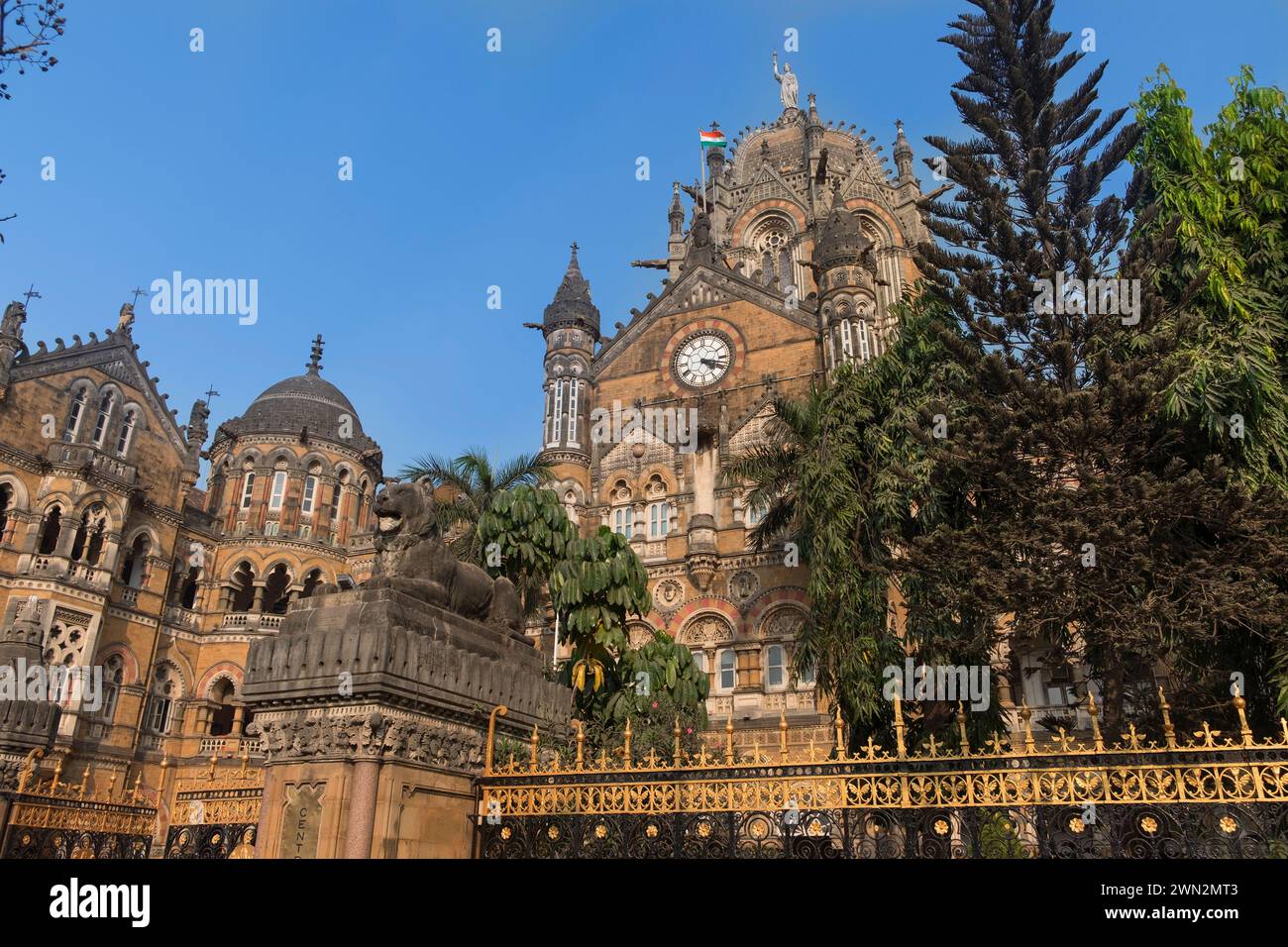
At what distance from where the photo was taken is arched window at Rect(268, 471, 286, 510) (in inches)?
1382

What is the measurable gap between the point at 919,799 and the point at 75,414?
33.5 meters

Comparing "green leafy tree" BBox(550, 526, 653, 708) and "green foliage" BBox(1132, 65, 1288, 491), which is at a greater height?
"green foliage" BBox(1132, 65, 1288, 491)

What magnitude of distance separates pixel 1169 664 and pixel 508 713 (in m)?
11.8

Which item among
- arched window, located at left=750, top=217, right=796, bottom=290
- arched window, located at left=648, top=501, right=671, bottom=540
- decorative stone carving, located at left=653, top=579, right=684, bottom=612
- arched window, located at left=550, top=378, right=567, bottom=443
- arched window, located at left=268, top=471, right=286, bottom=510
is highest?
arched window, located at left=750, top=217, right=796, bottom=290

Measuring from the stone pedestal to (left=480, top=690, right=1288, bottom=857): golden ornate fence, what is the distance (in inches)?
22.7

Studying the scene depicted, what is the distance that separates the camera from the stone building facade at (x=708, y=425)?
90.3 feet

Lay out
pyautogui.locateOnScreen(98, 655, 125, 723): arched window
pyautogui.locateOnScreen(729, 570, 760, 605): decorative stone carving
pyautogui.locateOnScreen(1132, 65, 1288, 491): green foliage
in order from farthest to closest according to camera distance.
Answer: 1. pyautogui.locateOnScreen(98, 655, 125, 723): arched window
2. pyautogui.locateOnScreen(729, 570, 760, 605): decorative stone carving
3. pyautogui.locateOnScreen(1132, 65, 1288, 491): green foliage

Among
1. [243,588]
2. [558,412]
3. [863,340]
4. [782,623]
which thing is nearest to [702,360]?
[558,412]

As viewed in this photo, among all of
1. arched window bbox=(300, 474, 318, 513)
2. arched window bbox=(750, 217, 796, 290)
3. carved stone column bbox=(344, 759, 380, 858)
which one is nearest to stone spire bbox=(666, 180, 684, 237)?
arched window bbox=(750, 217, 796, 290)

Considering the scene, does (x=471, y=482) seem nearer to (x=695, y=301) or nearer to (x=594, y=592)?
(x=594, y=592)

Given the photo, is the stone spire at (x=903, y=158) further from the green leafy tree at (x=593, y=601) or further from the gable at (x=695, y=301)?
the green leafy tree at (x=593, y=601)

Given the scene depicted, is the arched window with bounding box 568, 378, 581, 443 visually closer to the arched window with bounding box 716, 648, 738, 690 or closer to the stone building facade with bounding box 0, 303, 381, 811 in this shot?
the stone building facade with bounding box 0, 303, 381, 811

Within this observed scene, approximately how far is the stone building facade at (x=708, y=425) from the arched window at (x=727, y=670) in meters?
0.04
